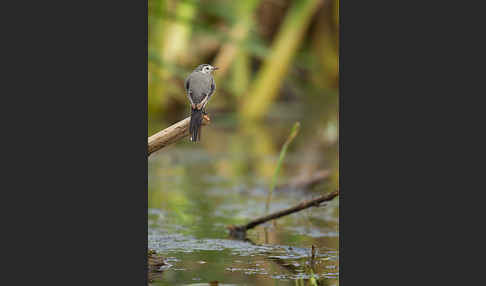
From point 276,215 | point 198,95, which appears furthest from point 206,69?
point 276,215

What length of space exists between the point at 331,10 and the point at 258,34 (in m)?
1.00

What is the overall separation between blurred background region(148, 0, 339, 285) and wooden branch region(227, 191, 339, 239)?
0.07 metres

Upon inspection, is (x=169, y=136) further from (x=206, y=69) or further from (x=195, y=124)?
(x=206, y=69)

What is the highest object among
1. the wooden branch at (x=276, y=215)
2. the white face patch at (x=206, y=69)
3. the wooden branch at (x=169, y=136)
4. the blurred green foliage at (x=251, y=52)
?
the blurred green foliage at (x=251, y=52)

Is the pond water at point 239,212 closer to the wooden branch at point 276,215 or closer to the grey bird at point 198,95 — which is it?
the wooden branch at point 276,215

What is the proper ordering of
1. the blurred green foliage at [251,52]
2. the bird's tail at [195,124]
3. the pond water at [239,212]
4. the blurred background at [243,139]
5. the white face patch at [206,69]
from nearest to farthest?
1. the bird's tail at [195,124]
2. the white face patch at [206,69]
3. the pond water at [239,212]
4. the blurred background at [243,139]
5. the blurred green foliage at [251,52]

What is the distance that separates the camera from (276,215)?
150 inches

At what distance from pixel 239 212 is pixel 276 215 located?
1043 millimetres

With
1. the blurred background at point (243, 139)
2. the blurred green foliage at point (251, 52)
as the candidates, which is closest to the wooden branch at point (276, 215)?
the blurred background at point (243, 139)

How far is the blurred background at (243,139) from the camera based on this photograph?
364cm

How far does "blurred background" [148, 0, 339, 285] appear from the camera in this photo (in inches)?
143

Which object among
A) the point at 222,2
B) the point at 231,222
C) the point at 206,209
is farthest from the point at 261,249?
the point at 222,2

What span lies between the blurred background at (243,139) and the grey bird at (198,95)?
1.92 feet

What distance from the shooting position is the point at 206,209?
487cm
